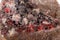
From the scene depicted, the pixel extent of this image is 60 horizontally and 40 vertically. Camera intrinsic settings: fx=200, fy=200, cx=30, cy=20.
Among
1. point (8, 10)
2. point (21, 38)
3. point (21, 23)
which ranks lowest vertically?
point (21, 38)

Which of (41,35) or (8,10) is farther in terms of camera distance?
(8,10)

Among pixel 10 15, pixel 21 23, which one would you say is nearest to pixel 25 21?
pixel 21 23

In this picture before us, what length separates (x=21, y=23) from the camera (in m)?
1.99

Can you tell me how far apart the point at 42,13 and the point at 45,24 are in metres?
→ 0.14

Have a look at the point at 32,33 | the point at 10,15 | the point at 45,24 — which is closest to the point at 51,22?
the point at 45,24

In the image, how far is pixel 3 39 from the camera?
77.0 inches

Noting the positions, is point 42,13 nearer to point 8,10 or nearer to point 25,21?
point 25,21

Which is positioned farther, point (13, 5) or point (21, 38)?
point (13, 5)

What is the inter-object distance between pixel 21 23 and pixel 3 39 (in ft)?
0.77

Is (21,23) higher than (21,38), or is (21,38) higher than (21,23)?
(21,23)

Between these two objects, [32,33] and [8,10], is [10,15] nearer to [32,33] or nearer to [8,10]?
[8,10]

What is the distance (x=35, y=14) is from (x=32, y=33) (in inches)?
8.7

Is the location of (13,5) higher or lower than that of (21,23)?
higher

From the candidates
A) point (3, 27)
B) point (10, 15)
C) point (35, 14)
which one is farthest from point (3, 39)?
point (35, 14)
